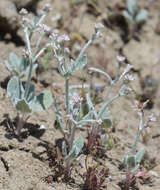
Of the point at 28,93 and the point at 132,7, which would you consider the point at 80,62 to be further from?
the point at 132,7

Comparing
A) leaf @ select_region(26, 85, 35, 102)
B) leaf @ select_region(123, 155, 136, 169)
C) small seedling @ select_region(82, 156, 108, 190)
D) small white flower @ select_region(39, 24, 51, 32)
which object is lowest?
small seedling @ select_region(82, 156, 108, 190)

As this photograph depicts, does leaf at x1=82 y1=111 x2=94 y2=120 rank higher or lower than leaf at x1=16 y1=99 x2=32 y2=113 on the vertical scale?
lower

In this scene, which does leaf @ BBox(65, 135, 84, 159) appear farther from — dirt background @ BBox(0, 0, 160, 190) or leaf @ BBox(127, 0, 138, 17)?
leaf @ BBox(127, 0, 138, 17)

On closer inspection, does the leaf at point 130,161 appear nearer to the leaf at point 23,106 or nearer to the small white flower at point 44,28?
the leaf at point 23,106

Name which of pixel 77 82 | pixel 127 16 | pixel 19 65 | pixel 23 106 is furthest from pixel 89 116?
pixel 127 16

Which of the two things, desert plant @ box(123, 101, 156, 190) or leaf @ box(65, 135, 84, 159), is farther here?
desert plant @ box(123, 101, 156, 190)

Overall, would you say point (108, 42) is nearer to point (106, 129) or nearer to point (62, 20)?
point (62, 20)

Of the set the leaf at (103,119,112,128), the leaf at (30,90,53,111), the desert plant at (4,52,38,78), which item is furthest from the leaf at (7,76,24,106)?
the leaf at (103,119,112,128)
